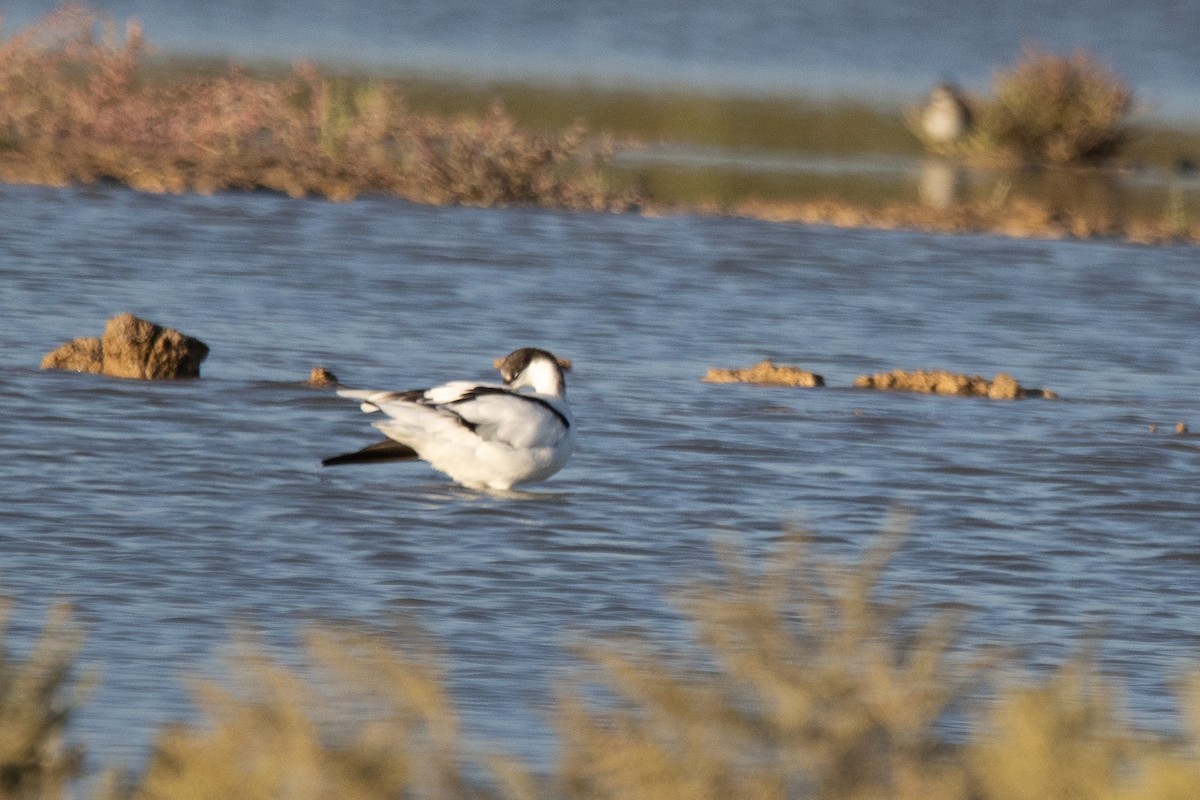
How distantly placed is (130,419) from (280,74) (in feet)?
64.0

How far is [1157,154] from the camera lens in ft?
92.7

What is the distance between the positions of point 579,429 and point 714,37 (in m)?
32.5

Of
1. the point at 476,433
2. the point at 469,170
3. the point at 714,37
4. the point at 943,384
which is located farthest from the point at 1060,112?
the point at 476,433

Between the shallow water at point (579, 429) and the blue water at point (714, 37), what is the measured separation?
16.7m

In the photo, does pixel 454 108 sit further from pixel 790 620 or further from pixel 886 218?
pixel 790 620

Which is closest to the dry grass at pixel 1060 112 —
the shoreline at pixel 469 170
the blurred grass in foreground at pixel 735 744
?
the shoreline at pixel 469 170

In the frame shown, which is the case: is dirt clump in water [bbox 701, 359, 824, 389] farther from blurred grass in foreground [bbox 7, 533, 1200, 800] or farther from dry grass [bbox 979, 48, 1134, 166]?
dry grass [bbox 979, 48, 1134, 166]

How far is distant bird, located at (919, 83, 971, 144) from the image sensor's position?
26578 mm

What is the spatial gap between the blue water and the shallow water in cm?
1673

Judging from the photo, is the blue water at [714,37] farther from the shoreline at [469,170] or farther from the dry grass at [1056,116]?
the shoreline at [469,170]

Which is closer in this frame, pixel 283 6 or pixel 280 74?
pixel 280 74

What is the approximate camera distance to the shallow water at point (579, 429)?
771 centimetres

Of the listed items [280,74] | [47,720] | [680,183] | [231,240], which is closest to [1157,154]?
[680,183]

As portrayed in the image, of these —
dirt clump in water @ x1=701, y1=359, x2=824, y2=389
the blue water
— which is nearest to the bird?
dirt clump in water @ x1=701, y1=359, x2=824, y2=389
